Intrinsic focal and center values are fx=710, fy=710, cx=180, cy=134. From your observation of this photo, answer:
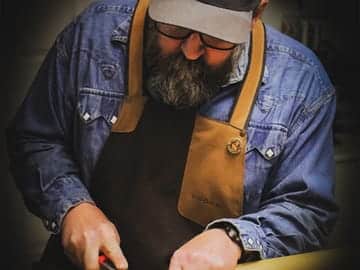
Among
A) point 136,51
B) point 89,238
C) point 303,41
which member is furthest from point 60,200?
point 303,41

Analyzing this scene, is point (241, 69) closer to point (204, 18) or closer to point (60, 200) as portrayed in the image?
point (204, 18)

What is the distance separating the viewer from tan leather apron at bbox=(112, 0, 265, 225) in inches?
25.8

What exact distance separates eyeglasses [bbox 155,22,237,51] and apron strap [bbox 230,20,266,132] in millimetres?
37

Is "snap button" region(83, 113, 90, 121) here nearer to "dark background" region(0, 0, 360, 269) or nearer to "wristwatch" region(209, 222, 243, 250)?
"dark background" region(0, 0, 360, 269)

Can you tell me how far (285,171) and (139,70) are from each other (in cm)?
17

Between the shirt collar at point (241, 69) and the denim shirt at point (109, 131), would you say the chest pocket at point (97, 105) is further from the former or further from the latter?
the shirt collar at point (241, 69)

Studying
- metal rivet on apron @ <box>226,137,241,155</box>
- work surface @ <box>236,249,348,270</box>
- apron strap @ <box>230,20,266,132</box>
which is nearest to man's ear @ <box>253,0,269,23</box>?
apron strap @ <box>230,20,266,132</box>

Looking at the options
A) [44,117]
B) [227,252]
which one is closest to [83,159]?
[44,117]

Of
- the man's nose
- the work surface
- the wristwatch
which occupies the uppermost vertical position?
the man's nose

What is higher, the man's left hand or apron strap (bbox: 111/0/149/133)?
apron strap (bbox: 111/0/149/133)

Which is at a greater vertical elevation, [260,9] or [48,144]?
[260,9]

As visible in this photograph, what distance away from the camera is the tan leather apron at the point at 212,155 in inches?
25.8

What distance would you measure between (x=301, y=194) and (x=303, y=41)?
0.50ft

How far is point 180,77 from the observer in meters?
0.65
